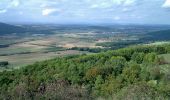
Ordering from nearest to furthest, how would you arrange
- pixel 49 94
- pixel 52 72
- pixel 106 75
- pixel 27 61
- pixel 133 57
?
pixel 49 94 → pixel 106 75 → pixel 52 72 → pixel 133 57 → pixel 27 61

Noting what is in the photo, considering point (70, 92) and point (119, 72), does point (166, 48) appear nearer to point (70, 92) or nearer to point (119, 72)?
point (119, 72)

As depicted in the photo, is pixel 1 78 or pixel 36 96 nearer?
pixel 36 96

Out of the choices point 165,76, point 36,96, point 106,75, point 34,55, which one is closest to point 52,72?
point 106,75

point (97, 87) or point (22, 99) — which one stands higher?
point (22, 99)

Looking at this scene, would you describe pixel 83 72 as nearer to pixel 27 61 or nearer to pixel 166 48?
pixel 27 61

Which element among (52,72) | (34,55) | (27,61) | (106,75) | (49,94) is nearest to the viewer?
(49,94)

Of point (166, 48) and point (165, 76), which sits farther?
point (166, 48)

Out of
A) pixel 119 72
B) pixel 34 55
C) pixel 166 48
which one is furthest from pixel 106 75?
pixel 34 55

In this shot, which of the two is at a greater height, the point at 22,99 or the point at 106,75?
the point at 22,99

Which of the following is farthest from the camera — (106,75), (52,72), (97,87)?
(52,72)
